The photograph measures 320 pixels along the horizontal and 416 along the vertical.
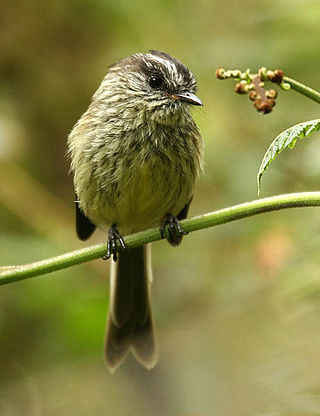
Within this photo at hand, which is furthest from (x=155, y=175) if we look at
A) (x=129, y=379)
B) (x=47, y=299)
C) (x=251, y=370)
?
(x=129, y=379)

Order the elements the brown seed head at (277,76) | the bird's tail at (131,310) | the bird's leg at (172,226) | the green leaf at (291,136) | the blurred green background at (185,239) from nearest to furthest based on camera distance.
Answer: the green leaf at (291,136) < the brown seed head at (277,76) < the bird's leg at (172,226) < the blurred green background at (185,239) < the bird's tail at (131,310)

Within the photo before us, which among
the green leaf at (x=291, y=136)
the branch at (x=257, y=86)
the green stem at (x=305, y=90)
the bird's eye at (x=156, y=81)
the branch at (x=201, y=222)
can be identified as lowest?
the branch at (x=201, y=222)

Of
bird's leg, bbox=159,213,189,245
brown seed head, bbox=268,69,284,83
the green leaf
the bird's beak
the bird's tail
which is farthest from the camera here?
the bird's tail

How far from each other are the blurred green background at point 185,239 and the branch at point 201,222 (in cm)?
126

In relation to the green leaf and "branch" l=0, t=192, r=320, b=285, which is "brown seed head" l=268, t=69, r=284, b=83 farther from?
"branch" l=0, t=192, r=320, b=285

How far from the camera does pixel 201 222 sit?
2.38 m

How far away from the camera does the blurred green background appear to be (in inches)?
158

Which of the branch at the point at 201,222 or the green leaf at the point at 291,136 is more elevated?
the green leaf at the point at 291,136

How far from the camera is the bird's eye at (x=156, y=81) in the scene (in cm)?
372

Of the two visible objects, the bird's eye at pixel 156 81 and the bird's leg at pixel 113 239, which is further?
the bird's eye at pixel 156 81

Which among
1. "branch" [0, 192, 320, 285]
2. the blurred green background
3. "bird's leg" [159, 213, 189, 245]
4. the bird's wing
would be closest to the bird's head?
the blurred green background

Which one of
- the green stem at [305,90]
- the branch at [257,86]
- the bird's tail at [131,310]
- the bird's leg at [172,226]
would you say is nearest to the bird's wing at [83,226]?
the bird's tail at [131,310]

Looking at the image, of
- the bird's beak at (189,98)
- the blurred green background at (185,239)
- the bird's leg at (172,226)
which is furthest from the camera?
the blurred green background at (185,239)

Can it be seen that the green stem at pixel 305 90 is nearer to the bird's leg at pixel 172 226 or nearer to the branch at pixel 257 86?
the branch at pixel 257 86
